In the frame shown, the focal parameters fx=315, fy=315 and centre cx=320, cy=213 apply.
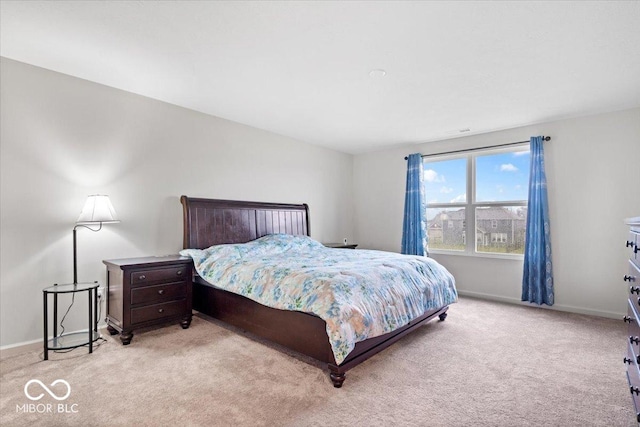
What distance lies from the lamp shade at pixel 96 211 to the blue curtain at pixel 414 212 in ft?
13.5

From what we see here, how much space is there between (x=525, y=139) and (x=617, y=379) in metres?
3.11

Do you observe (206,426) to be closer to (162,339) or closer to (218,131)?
(162,339)

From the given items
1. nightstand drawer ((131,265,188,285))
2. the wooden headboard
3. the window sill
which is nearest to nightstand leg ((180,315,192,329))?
nightstand drawer ((131,265,188,285))

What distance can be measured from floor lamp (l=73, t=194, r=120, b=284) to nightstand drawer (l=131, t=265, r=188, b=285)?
1.73 ft

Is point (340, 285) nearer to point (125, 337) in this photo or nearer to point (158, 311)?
point (158, 311)

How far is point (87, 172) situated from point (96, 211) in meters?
0.51

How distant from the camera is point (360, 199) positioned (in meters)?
6.17

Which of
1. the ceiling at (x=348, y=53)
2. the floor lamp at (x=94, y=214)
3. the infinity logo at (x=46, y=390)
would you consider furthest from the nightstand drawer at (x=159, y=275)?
the ceiling at (x=348, y=53)

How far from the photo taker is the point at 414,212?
205 inches

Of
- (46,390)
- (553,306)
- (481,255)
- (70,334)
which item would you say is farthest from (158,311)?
(553,306)

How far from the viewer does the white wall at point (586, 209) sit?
3.69 m

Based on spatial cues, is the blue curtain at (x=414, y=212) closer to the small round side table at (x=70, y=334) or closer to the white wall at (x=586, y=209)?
the white wall at (x=586, y=209)

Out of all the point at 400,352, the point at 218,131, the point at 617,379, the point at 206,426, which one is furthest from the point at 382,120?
the point at 206,426

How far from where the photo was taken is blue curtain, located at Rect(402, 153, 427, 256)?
512 cm
